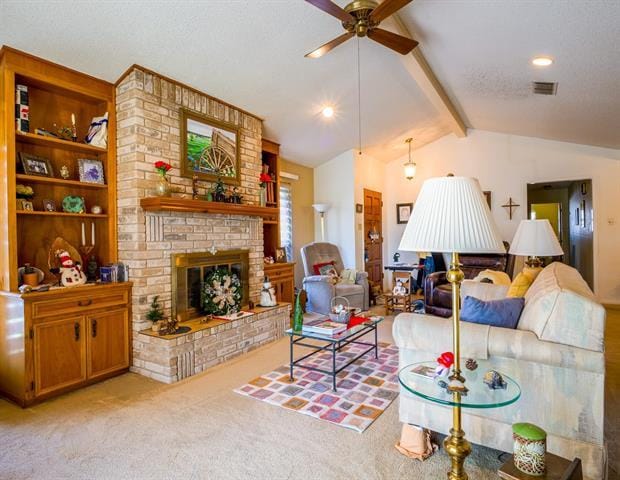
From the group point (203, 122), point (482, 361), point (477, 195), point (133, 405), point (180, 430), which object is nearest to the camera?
point (477, 195)

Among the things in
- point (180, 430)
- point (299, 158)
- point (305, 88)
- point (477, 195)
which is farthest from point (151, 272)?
point (299, 158)

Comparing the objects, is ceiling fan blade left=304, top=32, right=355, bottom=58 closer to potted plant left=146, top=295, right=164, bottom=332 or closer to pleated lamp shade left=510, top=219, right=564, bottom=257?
pleated lamp shade left=510, top=219, right=564, bottom=257

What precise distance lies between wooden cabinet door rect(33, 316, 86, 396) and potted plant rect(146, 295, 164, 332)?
53 cm

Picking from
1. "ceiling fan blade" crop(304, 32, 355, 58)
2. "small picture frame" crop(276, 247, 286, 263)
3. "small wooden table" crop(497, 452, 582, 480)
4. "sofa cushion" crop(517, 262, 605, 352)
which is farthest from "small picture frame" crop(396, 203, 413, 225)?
"small wooden table" crop(497, 452, 582, 480)

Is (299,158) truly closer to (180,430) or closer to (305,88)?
(305,88)

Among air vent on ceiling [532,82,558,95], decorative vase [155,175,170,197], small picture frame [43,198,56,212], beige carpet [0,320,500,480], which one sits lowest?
beige carpet [0,320,500,480]

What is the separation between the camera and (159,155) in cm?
346

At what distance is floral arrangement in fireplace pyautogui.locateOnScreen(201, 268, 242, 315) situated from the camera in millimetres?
3790

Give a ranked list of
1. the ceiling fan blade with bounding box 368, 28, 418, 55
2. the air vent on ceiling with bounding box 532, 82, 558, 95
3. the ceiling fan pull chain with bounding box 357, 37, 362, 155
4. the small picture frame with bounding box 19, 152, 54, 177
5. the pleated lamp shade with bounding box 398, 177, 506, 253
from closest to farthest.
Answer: the pleated lamp shade with bounding box 398, 177, 506, 253, the ceiling fan blade with bounding box 368, 28, 418, 55, the small picture frame with bounding box 19, 152, 54, 177, the air vent on ceiling with bounding box 532, 82, 558, 95, the ceiling fan pull chain with bounding box 357, 37, 362, 155

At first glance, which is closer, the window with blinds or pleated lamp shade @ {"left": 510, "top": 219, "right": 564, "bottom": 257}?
pleated lamp shade @ {"left": 510, "top": 219, "right": 564, "bottom": 257}

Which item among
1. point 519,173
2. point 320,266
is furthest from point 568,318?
point 519,173

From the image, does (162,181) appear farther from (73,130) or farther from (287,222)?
(287,222)

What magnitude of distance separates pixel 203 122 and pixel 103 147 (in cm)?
101

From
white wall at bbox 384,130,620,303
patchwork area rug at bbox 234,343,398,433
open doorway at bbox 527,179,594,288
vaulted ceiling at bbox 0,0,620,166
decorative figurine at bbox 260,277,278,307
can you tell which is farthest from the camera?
open doorway at bbox 527,179,594,288
